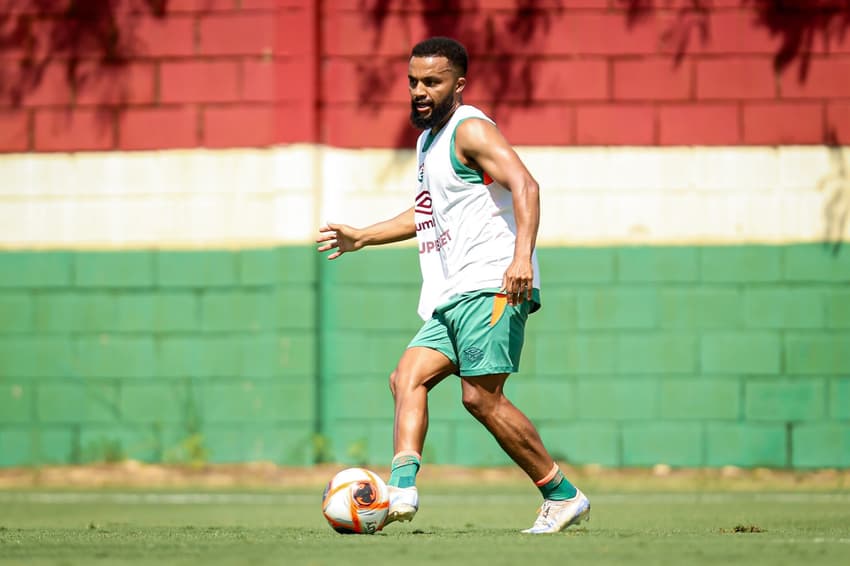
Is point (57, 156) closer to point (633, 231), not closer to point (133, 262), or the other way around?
point (133, 262)

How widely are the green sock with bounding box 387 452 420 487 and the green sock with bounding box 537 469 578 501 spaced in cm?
62

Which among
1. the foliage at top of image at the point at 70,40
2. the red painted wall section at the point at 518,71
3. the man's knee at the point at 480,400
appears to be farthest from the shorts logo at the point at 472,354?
the foliage at top of image at the point at 70,40

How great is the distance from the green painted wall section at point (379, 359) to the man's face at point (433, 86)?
445cm

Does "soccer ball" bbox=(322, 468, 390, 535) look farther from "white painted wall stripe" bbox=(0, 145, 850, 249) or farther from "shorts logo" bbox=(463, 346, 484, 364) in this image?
"white painted wall stripe" bbox=(0, 145, 850, 249)

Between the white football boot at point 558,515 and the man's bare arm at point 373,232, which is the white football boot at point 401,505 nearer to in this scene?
the white football boot at point 558,515

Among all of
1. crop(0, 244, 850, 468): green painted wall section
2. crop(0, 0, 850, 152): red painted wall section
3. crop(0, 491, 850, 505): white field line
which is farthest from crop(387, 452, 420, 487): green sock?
crop(0, 0, 850, 152): red painted wall section

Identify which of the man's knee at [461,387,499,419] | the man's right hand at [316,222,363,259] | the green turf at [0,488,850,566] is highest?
the man's right hand at [316,222,363,259]

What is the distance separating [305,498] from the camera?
9312 mm

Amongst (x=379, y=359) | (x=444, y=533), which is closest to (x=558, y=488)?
(x=444, y=533)

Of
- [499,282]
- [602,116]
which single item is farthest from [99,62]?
[499,282]

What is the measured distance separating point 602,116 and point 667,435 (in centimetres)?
243

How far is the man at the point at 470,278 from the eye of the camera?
570 cm

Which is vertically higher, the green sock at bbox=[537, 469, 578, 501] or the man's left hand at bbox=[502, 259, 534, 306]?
the man's left hand at bbox=[502, 259, 534, 306]

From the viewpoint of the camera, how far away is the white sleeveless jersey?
5.86 metres
